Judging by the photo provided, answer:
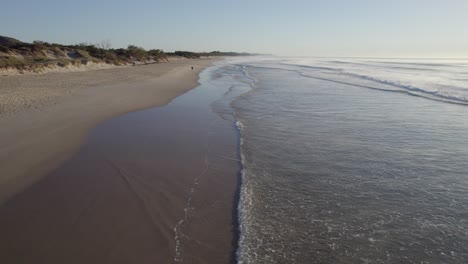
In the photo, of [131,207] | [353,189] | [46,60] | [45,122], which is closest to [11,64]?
[46,60]

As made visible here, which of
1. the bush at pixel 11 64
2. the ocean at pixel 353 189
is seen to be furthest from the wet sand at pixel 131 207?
the bush at pixel 11 64

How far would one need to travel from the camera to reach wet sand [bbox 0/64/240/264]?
4066 mm

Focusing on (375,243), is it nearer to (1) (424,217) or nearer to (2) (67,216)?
(1) (424,217)

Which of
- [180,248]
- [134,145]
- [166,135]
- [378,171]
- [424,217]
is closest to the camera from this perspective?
[180,248]

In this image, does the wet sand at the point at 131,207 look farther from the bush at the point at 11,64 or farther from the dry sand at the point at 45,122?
the bush at the point at 11,64

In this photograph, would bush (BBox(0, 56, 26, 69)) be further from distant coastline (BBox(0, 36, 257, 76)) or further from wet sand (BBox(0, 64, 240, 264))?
wet sand (BBox(0, 64, 240, 264))

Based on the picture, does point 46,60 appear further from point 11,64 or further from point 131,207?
point 131,207

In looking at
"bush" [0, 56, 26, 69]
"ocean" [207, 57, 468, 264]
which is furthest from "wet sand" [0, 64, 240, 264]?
"bush" [0, 56, 26, 69]

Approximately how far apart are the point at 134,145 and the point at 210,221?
4311 millimetres

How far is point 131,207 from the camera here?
516 cm

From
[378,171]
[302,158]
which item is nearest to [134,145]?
[302,158]

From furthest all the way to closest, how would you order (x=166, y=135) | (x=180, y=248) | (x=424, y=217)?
(x=166, y=135)
(x=424, y=217)
(x=180, y=248)

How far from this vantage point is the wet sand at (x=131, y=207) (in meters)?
4.07

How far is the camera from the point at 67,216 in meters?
4.86
